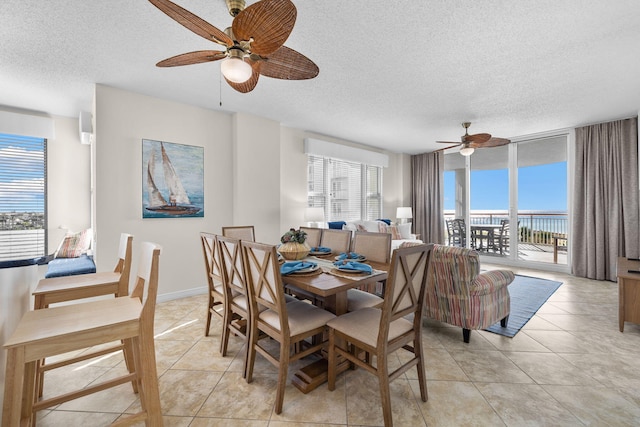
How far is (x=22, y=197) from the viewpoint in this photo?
3.72 metres

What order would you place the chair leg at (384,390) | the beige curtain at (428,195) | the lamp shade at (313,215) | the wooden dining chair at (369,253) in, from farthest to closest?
the beige curtain at (428,195)
the lamp shade at (313,215)
the wooden dining chair at (369,253)
the chair leg at (384,390)

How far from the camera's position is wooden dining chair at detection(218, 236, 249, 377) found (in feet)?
6.19

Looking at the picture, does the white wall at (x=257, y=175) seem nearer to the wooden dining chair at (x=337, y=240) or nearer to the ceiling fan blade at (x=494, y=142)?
the wooden dining chair at (x=337, y=240)

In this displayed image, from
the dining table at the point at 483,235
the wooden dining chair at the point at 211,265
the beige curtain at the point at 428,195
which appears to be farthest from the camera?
the beige curtain at the point at 428,195

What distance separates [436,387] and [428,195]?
5496 millimetres

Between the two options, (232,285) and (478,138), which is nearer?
(232,285)

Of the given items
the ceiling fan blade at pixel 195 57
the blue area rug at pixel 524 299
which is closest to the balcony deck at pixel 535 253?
the blue area rug at pixel 524 299

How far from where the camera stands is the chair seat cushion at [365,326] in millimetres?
1510

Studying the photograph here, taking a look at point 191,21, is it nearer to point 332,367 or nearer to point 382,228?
point 332,367

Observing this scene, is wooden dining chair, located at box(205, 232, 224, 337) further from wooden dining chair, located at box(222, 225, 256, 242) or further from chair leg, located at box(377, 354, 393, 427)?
chair leg, located at box(377, 354, 393, 427)

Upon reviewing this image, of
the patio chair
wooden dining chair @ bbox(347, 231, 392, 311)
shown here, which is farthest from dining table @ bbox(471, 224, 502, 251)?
wooden dining chair @ bbox(347, 231, 392, 311)

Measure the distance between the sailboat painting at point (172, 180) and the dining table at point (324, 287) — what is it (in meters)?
2.37

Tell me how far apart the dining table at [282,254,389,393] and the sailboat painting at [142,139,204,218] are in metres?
2.37

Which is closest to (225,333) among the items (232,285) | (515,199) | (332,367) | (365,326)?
(232,285)
